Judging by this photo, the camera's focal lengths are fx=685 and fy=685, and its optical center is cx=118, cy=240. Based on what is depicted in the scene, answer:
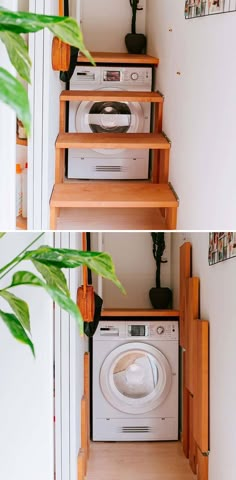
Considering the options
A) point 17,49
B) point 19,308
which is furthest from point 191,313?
point 17,49

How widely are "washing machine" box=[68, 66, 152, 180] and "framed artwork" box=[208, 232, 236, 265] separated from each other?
0.40 metres

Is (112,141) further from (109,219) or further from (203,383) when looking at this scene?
(203,383)

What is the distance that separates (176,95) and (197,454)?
172 cm

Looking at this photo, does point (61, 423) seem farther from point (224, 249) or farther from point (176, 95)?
point (176, 95)

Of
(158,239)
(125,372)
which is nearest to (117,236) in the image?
(158,239)

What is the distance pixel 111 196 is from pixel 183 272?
1.35 m

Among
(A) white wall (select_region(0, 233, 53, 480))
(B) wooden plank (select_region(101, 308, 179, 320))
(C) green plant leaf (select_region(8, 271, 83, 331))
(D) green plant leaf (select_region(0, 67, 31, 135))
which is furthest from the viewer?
(B) wooden plank (select_region(101, 308, 179, 320))

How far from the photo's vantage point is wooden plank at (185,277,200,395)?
320cm

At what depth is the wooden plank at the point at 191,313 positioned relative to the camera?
3.20 m

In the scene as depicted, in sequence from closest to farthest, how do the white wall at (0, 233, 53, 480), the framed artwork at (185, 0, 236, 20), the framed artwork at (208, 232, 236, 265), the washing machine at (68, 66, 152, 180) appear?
the white wall at (0, 233, 53, 480) → the framed artwork at (185, 0, 236, 20) → the framed artwork at (208, 232, 236, 265) → the washing machine at (68, 66, 152, 180)

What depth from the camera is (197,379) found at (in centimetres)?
308

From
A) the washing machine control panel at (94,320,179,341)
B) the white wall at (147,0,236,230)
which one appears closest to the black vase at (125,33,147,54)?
the white wall at (147,0,236,230)

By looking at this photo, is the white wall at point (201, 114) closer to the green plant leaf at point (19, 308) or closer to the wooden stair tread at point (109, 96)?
the wooden stair tread at point (109, 96)

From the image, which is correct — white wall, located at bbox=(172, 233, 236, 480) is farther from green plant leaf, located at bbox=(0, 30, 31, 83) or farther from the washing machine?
green plant leaf, located at bbox=(0, 30, 31, 83)
